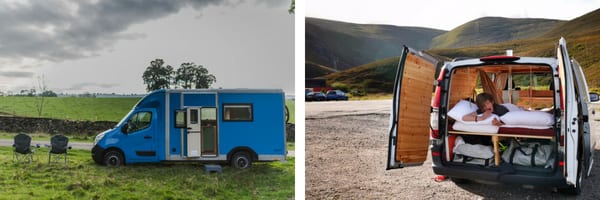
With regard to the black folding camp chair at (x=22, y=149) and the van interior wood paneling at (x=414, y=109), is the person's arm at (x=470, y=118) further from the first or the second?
the black folding camp chair at (x=22, y=149)

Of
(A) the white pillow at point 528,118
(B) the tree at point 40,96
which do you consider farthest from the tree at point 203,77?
(A) the white pillow at point 528,118

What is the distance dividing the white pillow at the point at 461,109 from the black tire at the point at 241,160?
3589 mm

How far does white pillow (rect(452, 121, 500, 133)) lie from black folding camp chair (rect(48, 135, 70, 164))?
4.74 metres

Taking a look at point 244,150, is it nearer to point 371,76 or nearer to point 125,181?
point 125,181

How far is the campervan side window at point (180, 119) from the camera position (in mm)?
7438

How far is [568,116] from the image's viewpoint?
3.89 meters

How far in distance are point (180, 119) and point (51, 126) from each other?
1906mm

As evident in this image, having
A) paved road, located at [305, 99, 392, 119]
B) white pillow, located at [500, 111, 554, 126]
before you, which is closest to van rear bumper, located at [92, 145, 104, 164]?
paved road, located at [305, 99, 392, 119]

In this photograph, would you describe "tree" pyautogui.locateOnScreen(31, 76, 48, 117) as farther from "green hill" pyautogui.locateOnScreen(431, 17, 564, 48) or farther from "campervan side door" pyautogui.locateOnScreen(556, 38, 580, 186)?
"campervan side door" pyautogui.locateOnScreen(556, 38, 580, 186)

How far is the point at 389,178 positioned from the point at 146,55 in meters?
4.22

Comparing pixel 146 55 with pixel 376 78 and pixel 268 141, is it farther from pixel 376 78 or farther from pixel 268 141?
pixel 376 78

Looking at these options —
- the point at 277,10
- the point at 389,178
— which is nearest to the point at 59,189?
the point at 389,178

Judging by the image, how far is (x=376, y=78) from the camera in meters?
9.32

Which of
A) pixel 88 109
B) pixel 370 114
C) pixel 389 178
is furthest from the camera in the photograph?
pixel 370 114
